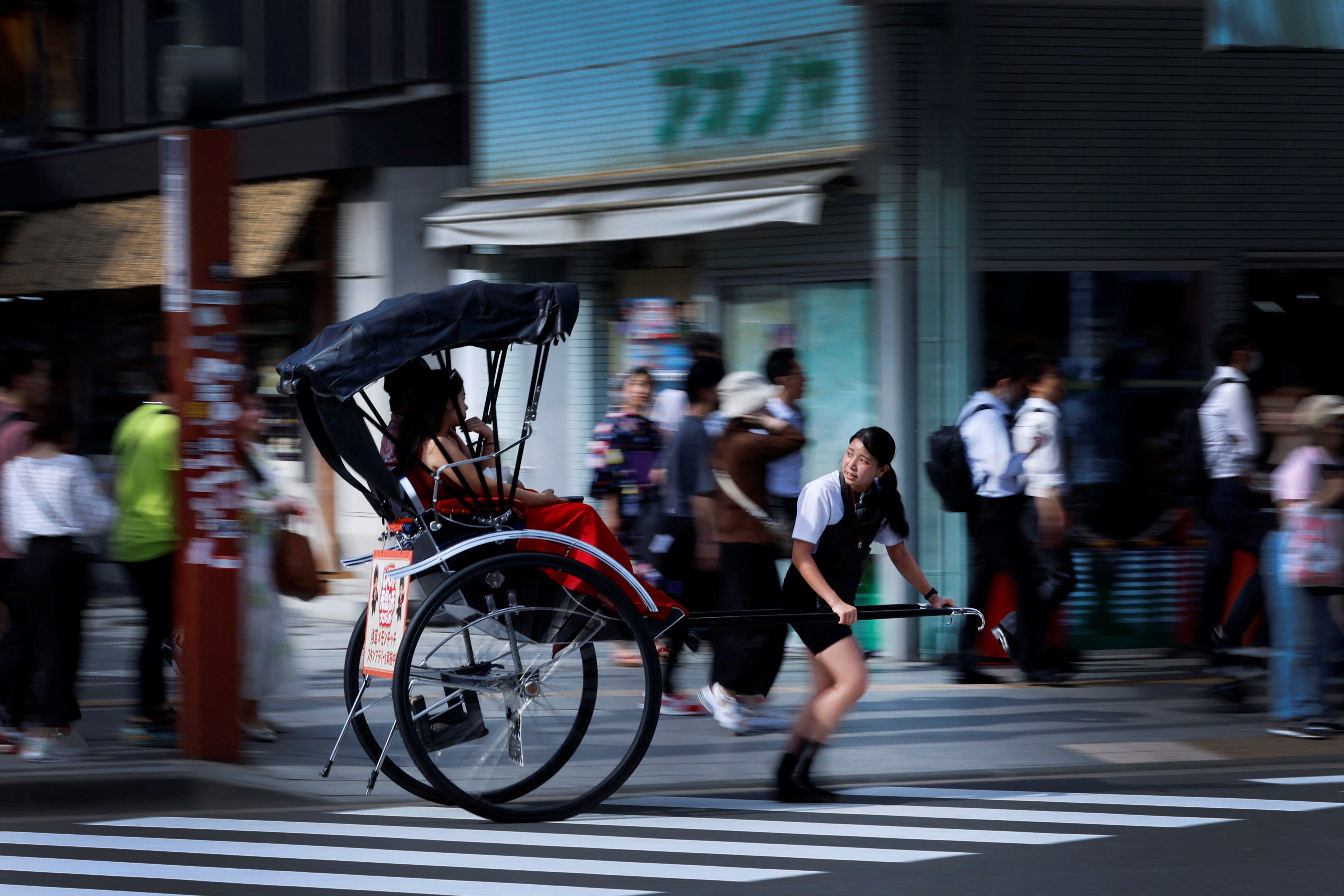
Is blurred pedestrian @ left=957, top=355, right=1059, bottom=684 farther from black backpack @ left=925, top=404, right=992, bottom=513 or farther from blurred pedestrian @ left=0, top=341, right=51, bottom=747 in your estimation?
blurred pedestrian @ left=0, top=341, right=51, bottom=747

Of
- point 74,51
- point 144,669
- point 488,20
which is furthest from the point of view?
point 74,51

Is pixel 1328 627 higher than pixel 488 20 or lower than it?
lower

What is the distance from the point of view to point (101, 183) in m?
16.0

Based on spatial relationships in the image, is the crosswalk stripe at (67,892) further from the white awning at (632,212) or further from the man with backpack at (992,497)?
the white awning at (632,212)

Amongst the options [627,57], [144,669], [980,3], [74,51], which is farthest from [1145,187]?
[74,51]

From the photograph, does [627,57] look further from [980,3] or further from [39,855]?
[39,855]

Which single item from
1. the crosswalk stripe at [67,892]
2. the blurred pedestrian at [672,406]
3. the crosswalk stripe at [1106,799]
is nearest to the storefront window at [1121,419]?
the blurred pedestrian at [672,406]

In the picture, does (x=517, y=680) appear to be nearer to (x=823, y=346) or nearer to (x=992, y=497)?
(x=992, y=497)

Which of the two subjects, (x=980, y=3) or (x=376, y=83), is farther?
(x=376, y=83)

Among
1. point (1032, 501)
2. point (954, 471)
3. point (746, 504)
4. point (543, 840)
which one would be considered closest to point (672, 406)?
point (954, 471)

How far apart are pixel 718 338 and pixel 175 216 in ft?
13.0

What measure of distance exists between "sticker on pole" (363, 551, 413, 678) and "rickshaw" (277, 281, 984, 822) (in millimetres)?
25

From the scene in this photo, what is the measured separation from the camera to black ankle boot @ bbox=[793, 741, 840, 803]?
673cm

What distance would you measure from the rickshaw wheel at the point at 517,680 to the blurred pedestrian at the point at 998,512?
353 cm
